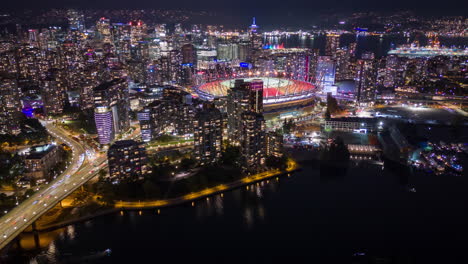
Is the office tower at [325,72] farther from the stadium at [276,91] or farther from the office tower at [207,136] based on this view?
the office tower at [207,136]

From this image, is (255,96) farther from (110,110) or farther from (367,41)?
(367,41)

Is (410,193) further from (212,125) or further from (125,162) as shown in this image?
(125,162)

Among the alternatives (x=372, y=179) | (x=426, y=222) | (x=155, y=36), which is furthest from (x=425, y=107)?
(x=155, y=36)

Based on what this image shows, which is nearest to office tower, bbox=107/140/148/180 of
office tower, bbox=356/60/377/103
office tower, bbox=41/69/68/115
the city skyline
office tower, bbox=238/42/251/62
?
the city skyline

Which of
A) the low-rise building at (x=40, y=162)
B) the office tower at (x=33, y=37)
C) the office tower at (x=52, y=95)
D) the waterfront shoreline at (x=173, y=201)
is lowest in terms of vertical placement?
the waterfront shoreline at (x=173, y=201)

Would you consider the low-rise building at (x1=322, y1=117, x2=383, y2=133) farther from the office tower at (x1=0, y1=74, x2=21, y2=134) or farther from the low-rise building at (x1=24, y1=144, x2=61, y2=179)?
the office tower at (x1=0, y1=74, x2=21, y2=134)

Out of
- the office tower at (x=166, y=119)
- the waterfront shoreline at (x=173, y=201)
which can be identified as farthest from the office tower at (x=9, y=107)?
the waterfront shoreline at (x=173, y=201)
